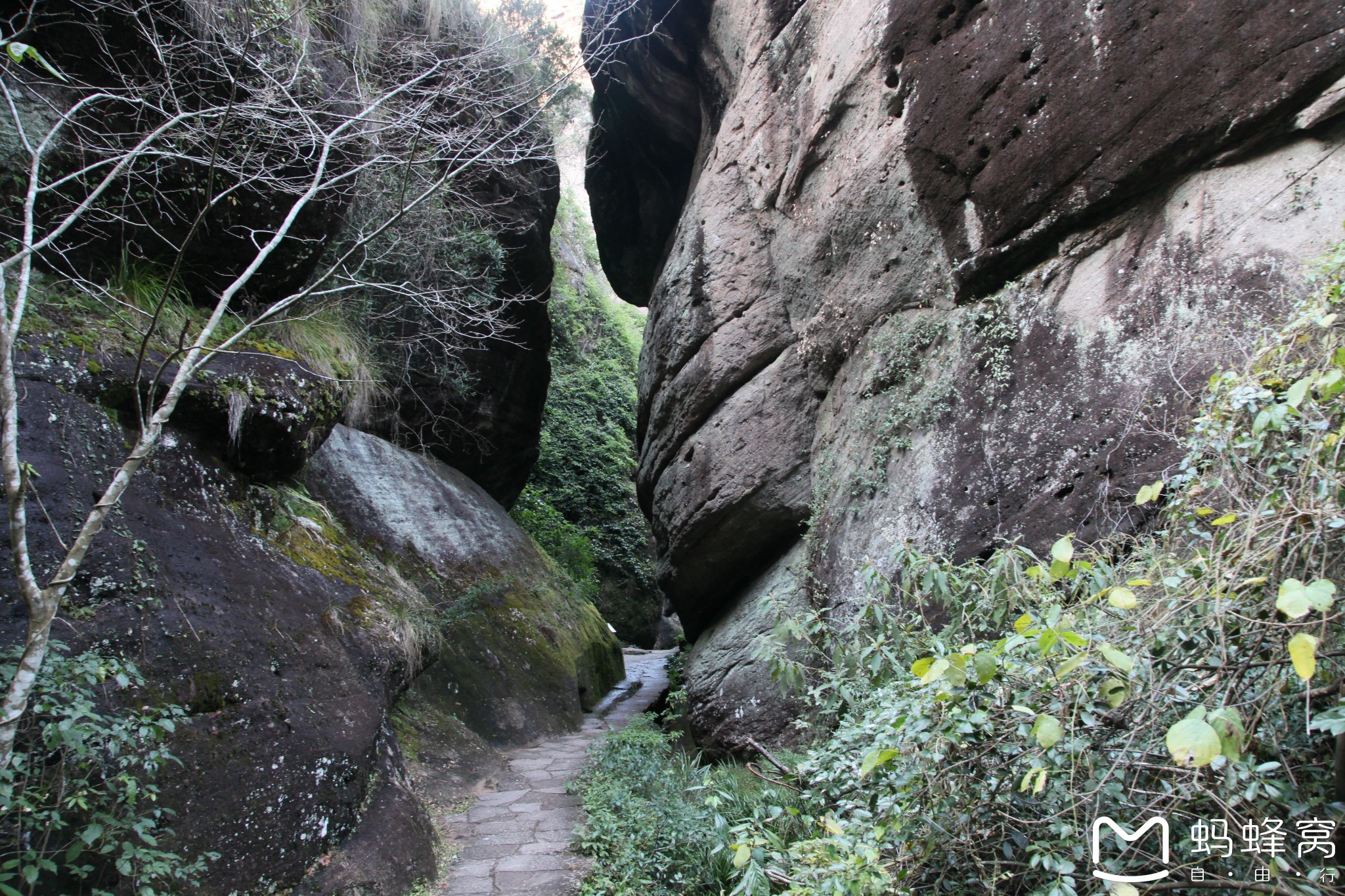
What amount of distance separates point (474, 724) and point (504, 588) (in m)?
2.28

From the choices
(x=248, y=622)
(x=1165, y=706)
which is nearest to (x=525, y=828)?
(x=248, y=622)

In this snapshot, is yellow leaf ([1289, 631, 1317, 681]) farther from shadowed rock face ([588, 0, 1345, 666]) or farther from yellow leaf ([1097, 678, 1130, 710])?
shadowed rock face ([588, 0, 1345, 666])

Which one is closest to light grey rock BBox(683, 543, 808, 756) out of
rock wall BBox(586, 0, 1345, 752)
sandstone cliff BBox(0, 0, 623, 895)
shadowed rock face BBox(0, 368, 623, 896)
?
rock wall BBox(586, 0, 1345, 752)

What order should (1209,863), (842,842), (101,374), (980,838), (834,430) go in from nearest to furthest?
(1209,863)
(980,838)
(842,842)
(101,374)
(834,430)

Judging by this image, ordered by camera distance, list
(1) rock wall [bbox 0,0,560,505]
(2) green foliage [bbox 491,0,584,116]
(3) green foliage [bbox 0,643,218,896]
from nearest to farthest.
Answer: (3) green foliage [bbox 0,643,218,896] → (1) rock wall [bbox 0,0,560,505] → (2) green foliage [bbox 491,0,584,116]

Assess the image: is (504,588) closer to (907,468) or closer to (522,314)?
(522,314)

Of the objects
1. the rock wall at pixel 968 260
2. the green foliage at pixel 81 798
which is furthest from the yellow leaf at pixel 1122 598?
the green foliage at pixel 81 798

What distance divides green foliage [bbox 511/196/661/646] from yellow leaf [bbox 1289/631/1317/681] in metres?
12.1

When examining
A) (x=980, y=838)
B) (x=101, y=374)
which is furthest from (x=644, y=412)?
(x=980, y=838)

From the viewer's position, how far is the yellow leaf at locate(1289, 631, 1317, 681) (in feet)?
3.83

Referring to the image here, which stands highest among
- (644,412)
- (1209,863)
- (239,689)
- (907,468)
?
(644,412)

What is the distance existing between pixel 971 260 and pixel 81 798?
541 centimetres

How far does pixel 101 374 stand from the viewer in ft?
12.6

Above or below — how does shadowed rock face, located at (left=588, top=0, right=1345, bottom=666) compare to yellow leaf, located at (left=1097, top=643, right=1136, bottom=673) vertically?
above
